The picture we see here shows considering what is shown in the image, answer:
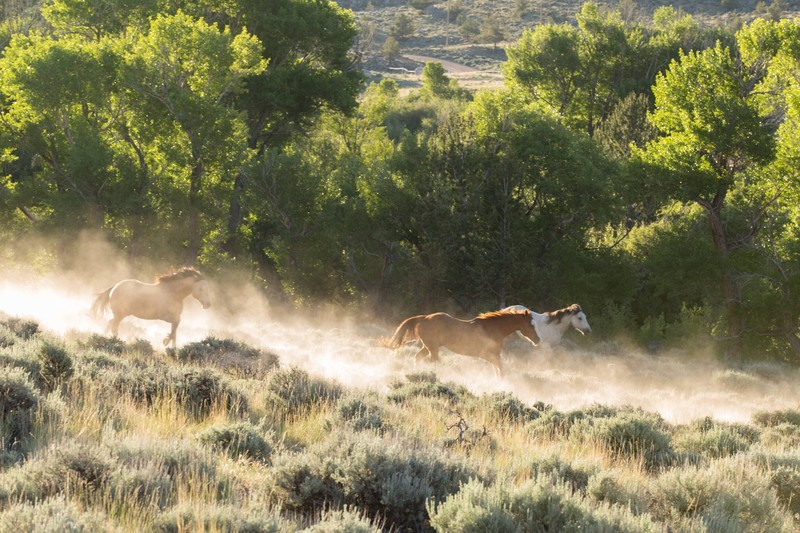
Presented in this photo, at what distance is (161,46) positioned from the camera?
36969mm

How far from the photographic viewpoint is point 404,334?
2042 centimetres

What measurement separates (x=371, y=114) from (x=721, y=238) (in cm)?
3280

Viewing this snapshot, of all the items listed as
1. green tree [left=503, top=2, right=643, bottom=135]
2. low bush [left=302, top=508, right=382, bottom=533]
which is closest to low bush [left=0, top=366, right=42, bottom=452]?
low bush [left=302, top=508, right=382, bottom=533]

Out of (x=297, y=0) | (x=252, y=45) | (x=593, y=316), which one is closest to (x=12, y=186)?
(x=252, y=45)

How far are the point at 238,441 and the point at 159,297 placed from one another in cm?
1157

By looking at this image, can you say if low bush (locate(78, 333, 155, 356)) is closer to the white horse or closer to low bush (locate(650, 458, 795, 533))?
the white horse

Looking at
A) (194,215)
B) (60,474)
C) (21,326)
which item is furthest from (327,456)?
(194,215)

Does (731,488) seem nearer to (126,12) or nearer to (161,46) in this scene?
(161,46)

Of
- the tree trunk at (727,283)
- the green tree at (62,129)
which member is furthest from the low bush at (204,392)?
the green tree at (62,129)

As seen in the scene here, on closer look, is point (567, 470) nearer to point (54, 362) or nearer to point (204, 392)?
point (204, 392)

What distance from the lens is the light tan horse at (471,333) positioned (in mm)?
19734

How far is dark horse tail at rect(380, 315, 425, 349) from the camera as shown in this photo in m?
20.3

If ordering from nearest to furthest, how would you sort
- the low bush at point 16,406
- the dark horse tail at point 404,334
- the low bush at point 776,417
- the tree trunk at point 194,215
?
the low bush at point 16,406
the low bush at point 776,417
the dark horse tail at point 404,334
the tree trunk at point 194,215

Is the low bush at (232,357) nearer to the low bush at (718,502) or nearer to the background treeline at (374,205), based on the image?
the low bush at (718,502)
